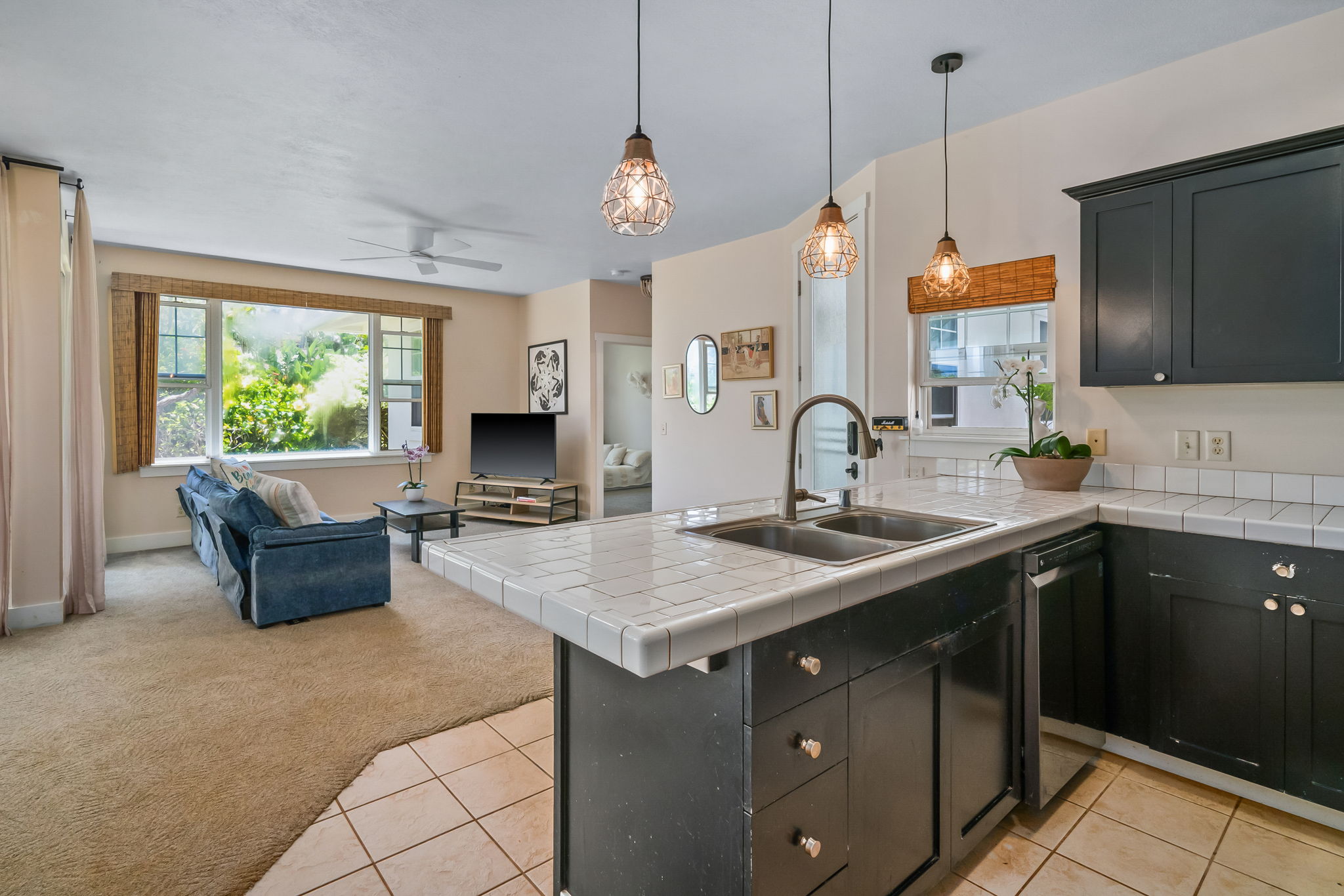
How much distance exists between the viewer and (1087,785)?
2027 millimetres

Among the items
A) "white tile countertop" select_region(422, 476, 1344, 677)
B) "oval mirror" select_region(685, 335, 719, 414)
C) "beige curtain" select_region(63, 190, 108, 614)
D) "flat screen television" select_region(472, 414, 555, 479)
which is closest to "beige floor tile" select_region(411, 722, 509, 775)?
"white tile countertop" select_region(422, 476, 1344, 677)

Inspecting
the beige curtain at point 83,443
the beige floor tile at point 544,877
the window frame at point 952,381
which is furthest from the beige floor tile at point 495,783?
the beige curtain at point 83,443

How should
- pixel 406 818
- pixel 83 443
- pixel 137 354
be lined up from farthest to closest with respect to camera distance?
pixel 137 354 < pixel 83 443 < pixel 406 818

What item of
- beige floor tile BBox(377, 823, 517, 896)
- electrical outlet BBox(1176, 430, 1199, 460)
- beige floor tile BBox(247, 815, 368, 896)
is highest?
electrical outlet BBox(1176, 430, 1199, 460)

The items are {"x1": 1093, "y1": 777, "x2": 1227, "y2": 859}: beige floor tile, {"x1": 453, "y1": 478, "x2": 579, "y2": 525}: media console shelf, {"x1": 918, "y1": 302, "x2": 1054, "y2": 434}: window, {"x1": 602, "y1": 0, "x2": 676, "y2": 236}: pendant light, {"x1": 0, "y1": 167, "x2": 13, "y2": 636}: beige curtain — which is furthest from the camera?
{"x1": 453, "y1": 478, "x2": 579, "y2": 525}: media console shelf

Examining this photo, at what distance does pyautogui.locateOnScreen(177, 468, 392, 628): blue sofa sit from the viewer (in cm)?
345

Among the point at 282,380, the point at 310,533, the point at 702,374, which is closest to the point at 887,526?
the point at 310,533

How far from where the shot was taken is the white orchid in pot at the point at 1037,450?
2395mm

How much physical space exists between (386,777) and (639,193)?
1987 millimetres

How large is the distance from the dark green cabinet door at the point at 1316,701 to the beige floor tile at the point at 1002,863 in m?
0.74

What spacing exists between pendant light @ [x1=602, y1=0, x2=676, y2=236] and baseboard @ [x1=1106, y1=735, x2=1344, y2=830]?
2.19 meters

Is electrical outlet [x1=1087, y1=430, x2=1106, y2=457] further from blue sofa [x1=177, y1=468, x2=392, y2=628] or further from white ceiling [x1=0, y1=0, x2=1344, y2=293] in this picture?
blue sofa [x1=177, y1=468, x2=392, y2=628]

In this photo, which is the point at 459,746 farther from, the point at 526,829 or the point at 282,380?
the point at 282,380

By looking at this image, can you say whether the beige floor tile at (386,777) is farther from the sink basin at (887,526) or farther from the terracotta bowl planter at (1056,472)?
the terracotta bowl planter at (1056,472)
